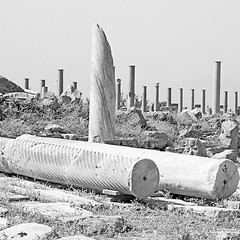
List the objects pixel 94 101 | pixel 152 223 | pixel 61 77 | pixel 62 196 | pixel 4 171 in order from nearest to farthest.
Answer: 1. pixel 152 223
2. pixel 62 196
3. pixel 4 171
4. pixel 94 101
5. pixel 61 77

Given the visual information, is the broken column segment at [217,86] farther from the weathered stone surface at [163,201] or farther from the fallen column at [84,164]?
the weathered stone surface at [163,201]

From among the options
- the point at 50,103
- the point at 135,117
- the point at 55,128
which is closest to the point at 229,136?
the point at 135,117

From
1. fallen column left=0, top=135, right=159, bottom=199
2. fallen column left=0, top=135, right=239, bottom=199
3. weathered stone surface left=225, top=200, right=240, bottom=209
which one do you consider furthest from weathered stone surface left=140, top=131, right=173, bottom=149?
weathered stone surface left=225, top=200, right=240, bottom=209

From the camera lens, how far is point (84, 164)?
7211mm

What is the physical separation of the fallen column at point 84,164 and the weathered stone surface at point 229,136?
8.74 meters

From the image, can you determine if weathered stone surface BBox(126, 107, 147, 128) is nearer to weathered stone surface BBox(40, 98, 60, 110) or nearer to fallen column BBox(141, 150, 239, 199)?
weathered stone surface BBox(40, 98, 60, 110)

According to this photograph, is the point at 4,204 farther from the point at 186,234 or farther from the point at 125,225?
the point at 186,234

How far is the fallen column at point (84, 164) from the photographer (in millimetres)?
6645

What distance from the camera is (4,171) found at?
852cm

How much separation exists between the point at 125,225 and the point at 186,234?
0.66 meters

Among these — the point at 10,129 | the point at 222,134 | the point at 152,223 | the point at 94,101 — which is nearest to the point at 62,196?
the point at 152,223

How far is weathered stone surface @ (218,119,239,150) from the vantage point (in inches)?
636

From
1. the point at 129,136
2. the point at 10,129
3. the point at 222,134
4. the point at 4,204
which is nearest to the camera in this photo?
the point at 4,204

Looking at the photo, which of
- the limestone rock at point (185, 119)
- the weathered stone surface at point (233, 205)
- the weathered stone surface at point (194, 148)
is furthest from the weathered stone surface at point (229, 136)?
the weathered stone surface at point (233, 205)
